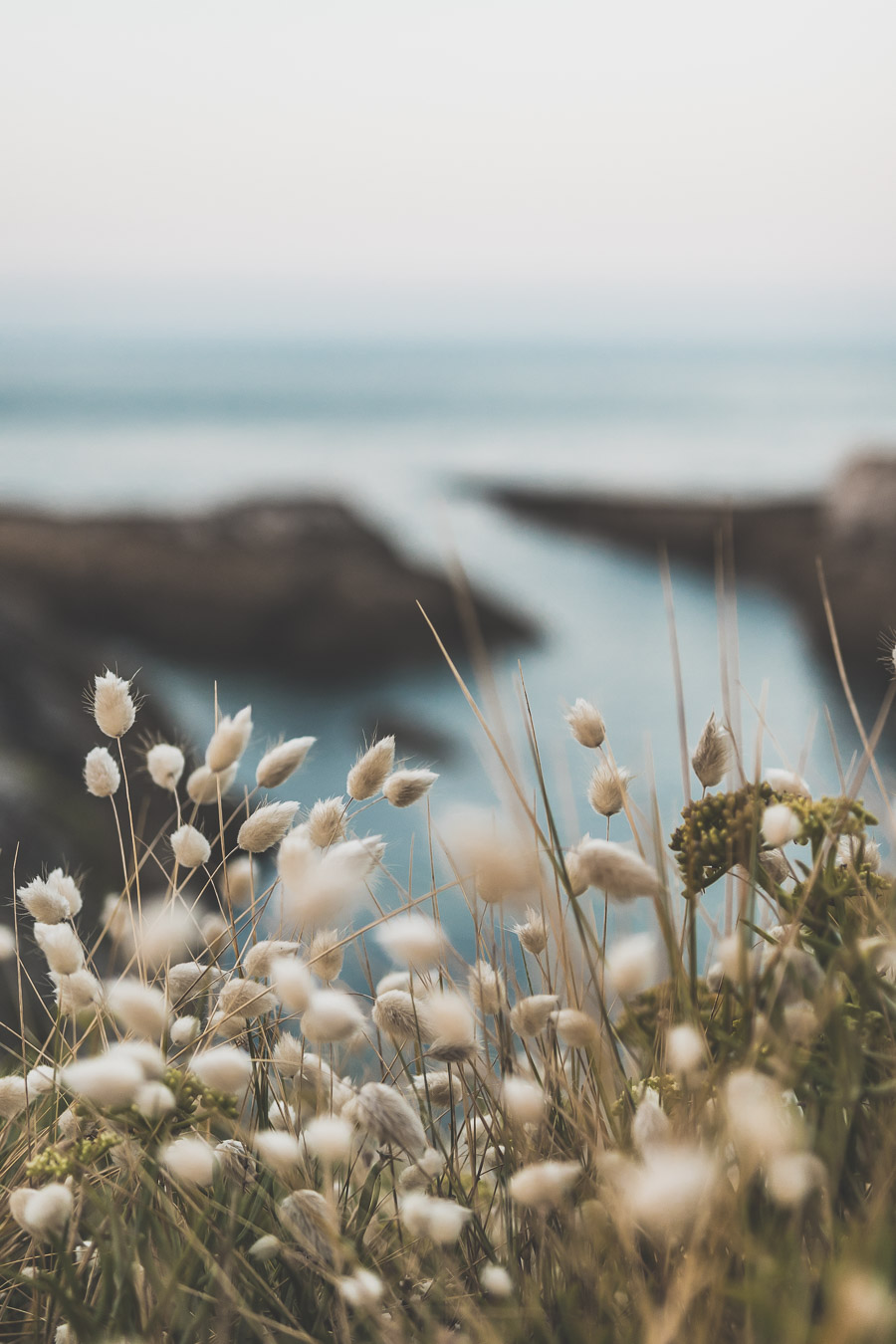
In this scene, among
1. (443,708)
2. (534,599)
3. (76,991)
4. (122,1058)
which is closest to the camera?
(122,1058)

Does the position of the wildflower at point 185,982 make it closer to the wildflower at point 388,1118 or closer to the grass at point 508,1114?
the grass at point 508,1114

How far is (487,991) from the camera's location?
0.41 meters

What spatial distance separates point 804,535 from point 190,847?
3.87m

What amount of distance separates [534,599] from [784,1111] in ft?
12.9

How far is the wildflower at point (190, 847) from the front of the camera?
45 centimetres

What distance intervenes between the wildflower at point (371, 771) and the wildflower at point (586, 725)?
0.27ft

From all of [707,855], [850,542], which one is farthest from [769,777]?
[850,542]

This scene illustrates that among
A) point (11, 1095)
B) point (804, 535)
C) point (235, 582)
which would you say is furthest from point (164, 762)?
point (804, 535)

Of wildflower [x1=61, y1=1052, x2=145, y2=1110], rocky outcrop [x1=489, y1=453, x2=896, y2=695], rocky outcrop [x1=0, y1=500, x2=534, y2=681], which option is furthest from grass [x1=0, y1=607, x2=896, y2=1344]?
rocky outcrop [x1=0, y1=500, x2=534, y2=681]

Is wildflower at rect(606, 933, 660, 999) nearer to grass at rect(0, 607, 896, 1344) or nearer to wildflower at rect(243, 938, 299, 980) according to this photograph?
grass at rect(0, 607, 896, 1344)

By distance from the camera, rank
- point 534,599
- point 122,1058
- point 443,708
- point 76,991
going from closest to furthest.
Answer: point 122,1058
point 76,991
point 443,708
point 534,599

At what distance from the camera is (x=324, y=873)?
331 mm

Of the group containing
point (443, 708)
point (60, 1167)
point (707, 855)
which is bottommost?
point (443, 708)

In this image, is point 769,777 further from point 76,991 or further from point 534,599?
point 534,599
